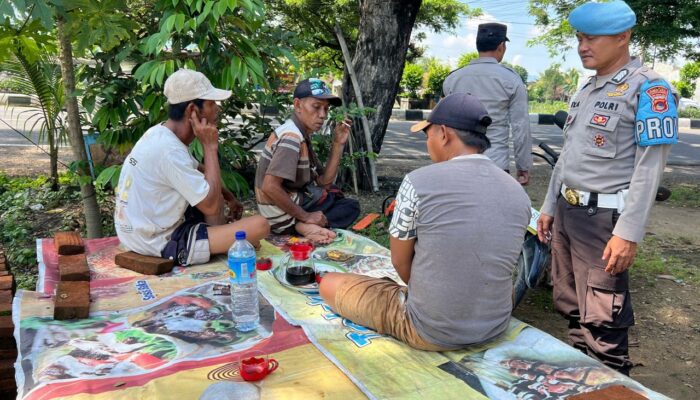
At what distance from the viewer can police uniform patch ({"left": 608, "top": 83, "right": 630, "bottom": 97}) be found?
2352 mm

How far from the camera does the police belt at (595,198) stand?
2371 mm

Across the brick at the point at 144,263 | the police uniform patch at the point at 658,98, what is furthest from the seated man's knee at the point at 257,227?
the police uniform patch at the point at 658,98

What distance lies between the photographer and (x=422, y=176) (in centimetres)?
205

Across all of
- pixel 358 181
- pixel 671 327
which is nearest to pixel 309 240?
pixel 671 327

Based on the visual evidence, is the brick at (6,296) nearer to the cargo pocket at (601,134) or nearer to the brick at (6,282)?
the brick at (6,282)

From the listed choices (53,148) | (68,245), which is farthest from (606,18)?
(53,148)

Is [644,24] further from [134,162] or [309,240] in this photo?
[134,162]

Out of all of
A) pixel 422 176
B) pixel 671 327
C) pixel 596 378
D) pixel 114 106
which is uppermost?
pixel 114 106

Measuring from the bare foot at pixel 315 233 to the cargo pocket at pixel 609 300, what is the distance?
1.84m

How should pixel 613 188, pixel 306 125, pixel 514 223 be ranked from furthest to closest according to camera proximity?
1. pixel 306 125
2. pixel 613 188
3. pixel 514 223

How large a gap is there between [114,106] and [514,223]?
3079 millimetres

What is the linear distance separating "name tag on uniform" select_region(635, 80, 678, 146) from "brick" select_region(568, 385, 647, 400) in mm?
1021

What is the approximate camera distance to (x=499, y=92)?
343 cm

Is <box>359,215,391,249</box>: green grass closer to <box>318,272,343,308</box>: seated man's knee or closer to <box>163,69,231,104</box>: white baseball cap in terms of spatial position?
<box>318,272,343,308</box>: seated man's knee
